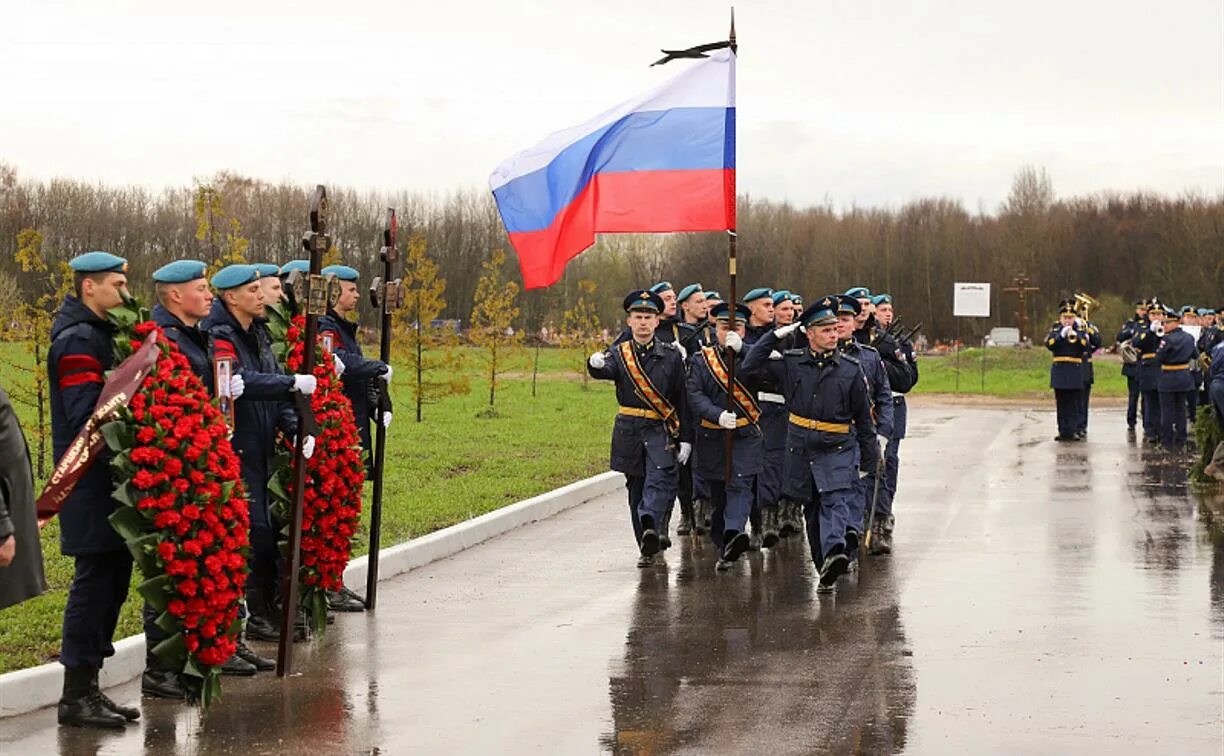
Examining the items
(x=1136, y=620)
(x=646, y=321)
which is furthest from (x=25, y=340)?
(x=1136, y=620)

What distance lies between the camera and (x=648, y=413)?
1212 centimetres

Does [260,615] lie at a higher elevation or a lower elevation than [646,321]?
lower

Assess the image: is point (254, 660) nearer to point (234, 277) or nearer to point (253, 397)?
point (253, 397)

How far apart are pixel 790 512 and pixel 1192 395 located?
49.4 feet

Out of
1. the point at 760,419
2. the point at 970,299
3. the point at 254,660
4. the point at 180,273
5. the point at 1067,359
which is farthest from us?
the point at 970,299

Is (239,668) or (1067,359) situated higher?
(1067,359)

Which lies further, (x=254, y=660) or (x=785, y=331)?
(x=785, y=331)

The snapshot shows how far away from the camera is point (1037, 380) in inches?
→ 1876

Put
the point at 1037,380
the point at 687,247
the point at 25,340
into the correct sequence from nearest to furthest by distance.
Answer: the point at 25,340 → the point at 1037,380 → the point at 687,247

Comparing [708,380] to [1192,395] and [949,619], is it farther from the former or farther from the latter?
[1192,395]

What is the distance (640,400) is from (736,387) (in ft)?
2.22

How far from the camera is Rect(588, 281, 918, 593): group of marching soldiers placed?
11.2 metres

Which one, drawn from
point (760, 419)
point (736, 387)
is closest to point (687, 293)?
point (760, 419)

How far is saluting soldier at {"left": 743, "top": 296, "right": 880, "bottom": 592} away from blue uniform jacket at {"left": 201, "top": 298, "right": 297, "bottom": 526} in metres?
3.66
